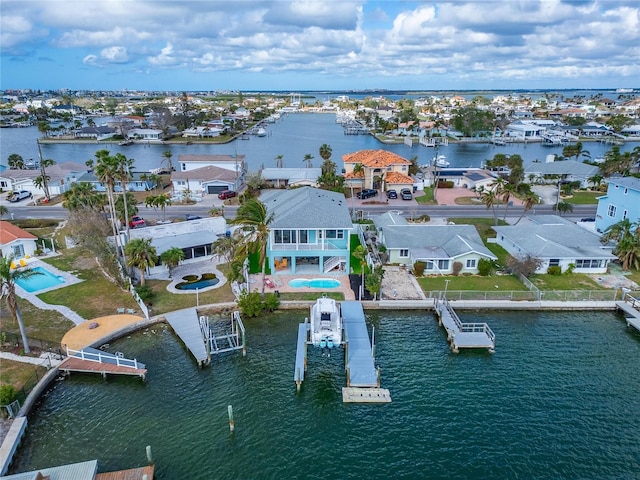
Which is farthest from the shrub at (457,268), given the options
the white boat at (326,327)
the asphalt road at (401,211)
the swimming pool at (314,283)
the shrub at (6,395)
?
the shrub at (6,395)

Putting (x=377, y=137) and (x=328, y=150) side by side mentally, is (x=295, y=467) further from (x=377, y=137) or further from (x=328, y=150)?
(x=377, y=137)

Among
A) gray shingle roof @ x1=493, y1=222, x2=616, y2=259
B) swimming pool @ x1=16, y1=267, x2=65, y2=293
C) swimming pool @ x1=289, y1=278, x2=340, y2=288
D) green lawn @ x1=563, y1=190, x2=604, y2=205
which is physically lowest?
swimming pool @ x1=289, y1=278, x2=340, y2=288

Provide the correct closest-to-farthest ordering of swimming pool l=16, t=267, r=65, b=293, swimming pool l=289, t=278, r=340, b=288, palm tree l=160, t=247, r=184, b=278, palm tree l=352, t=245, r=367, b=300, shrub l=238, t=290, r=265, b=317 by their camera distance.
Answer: shrub l=238, t=290, r=265, b=317 < palm tree l=352, t=245, r=367, b=300 < swimming pool l=16, t=267, r=65, b=293 < swimming pool l=289, t=278, r=340, b=288 < palm tree l=160, t=247, r=184, b=278

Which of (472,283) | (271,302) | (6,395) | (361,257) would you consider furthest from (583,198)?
(6,395)

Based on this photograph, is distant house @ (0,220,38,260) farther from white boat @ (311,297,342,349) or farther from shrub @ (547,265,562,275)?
shrub @ (547,265,562,275)

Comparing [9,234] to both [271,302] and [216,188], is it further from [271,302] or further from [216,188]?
[216,188]

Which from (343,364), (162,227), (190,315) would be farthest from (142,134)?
(343,364)

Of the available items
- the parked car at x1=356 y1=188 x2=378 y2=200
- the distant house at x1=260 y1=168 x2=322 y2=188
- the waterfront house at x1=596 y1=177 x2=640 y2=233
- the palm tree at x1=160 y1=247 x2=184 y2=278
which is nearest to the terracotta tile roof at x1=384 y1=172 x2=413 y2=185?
the parked car at x1=356 y1=188 x2=378 y2=200
